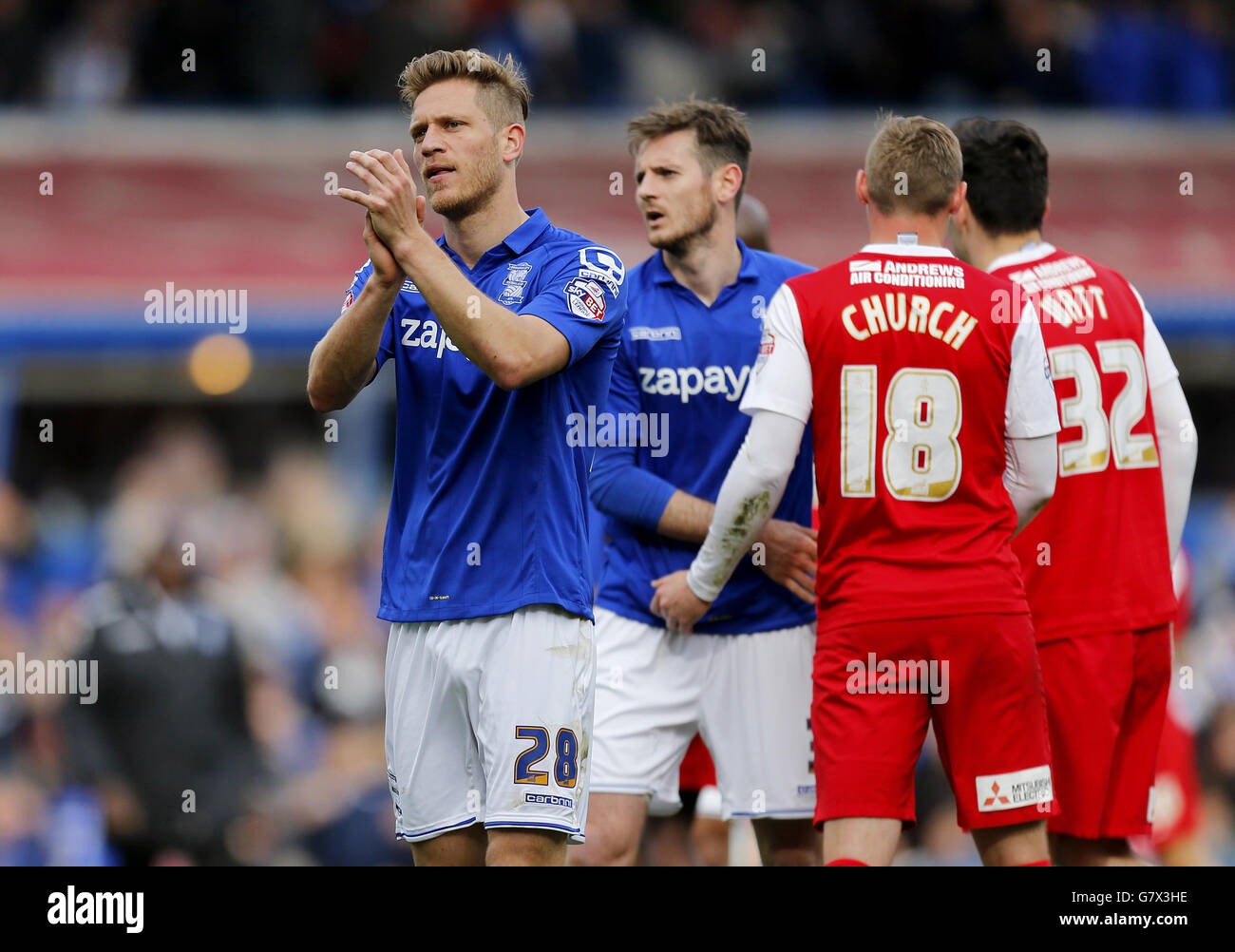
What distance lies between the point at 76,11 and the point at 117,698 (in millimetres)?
9534

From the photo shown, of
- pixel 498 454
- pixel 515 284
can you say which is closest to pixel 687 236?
pixel 515 284

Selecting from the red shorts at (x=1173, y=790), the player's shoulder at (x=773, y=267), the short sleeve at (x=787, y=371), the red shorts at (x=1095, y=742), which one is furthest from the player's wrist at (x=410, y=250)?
the red shorts at (x=1173, y=790)

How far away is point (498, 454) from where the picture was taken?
Answer: 423cm

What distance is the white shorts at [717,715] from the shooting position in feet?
17.4

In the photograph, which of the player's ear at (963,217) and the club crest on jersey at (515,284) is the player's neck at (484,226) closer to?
the club crest on jersey at (515,284)

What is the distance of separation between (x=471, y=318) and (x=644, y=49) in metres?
12.6

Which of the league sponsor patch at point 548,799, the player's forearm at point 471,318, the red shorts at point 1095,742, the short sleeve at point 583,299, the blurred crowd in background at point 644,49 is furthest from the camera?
the blurred crowd in background at point 644,49

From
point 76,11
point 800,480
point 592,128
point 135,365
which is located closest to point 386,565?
point 800,480

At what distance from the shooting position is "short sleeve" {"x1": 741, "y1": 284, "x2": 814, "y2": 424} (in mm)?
4543

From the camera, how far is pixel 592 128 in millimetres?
15320

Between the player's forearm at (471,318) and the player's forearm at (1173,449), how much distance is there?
2142 millimetres

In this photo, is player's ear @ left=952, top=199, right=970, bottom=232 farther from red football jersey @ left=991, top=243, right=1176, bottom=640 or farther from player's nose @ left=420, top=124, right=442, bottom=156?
player's nose @ left=420, top=124, right=442, bottom=156
